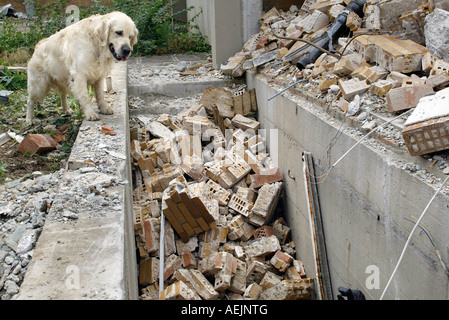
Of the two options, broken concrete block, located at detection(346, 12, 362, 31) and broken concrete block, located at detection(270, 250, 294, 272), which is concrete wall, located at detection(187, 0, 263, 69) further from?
broken concrete block, located at detection(270, 250, 294, 272)

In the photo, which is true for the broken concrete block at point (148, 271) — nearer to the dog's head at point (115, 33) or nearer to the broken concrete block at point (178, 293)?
the broken concrete block at point (178, 293)

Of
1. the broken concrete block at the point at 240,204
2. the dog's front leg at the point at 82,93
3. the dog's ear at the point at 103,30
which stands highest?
the dog's ear at the point at 103,30

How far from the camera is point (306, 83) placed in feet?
18.0

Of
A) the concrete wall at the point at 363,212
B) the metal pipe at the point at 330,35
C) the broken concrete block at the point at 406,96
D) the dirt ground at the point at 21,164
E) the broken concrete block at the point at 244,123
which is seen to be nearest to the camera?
the concrete wall at the point at 363,212

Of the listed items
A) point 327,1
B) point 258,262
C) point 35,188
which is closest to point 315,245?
point 258,262

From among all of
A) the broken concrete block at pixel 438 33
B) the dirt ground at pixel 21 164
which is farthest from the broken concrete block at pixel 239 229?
the broken concrete block at pixel 438 33

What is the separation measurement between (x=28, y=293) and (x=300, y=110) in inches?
145

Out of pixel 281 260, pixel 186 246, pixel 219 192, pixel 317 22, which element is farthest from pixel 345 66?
pixel 186 246

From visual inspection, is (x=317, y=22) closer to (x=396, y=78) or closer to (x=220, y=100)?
(x=220, y=100)

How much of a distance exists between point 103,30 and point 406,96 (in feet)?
11.1

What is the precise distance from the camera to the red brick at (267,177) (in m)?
5.77

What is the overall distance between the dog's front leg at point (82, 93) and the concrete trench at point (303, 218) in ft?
Result: 0.54

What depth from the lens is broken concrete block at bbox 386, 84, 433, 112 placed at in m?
3.55

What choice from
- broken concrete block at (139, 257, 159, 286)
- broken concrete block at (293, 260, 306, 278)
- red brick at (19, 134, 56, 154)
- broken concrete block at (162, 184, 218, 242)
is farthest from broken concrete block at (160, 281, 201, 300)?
red brick at (19, 134, 56, 154)
